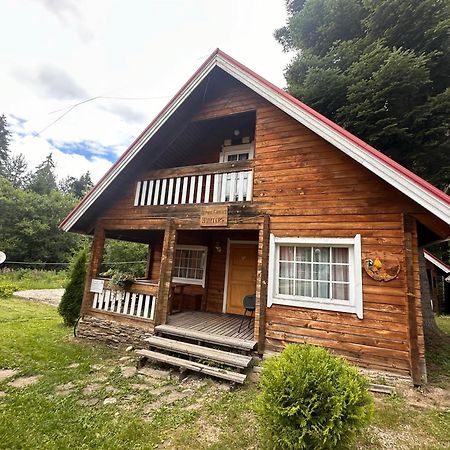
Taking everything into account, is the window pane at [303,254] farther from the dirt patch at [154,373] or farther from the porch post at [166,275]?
the dirt patch at [154,373]

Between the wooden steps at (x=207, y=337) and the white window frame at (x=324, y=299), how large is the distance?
0.84m

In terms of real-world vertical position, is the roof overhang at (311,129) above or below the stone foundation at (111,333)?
above

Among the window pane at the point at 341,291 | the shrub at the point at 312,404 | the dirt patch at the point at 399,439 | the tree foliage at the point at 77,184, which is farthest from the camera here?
the tree foliage at the point at 77,184

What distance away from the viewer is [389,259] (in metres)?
4.34

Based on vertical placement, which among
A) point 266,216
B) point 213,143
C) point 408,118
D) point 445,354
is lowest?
point 445,354

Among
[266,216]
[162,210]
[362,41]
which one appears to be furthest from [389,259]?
[362,41]

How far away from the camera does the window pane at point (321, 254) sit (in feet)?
16.0

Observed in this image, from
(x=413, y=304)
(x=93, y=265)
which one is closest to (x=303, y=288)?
(x=413, y=304)

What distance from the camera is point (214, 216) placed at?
5.75 m

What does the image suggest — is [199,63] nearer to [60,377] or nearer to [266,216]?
[266,216]

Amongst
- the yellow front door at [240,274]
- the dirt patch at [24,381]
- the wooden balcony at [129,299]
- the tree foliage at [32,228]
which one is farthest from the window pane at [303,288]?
the tree foliage at [32,228]

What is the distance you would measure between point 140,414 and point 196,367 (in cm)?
125

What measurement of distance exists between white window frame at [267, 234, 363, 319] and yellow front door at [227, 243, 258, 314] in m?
2.46

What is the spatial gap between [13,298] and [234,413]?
45.8 feet
